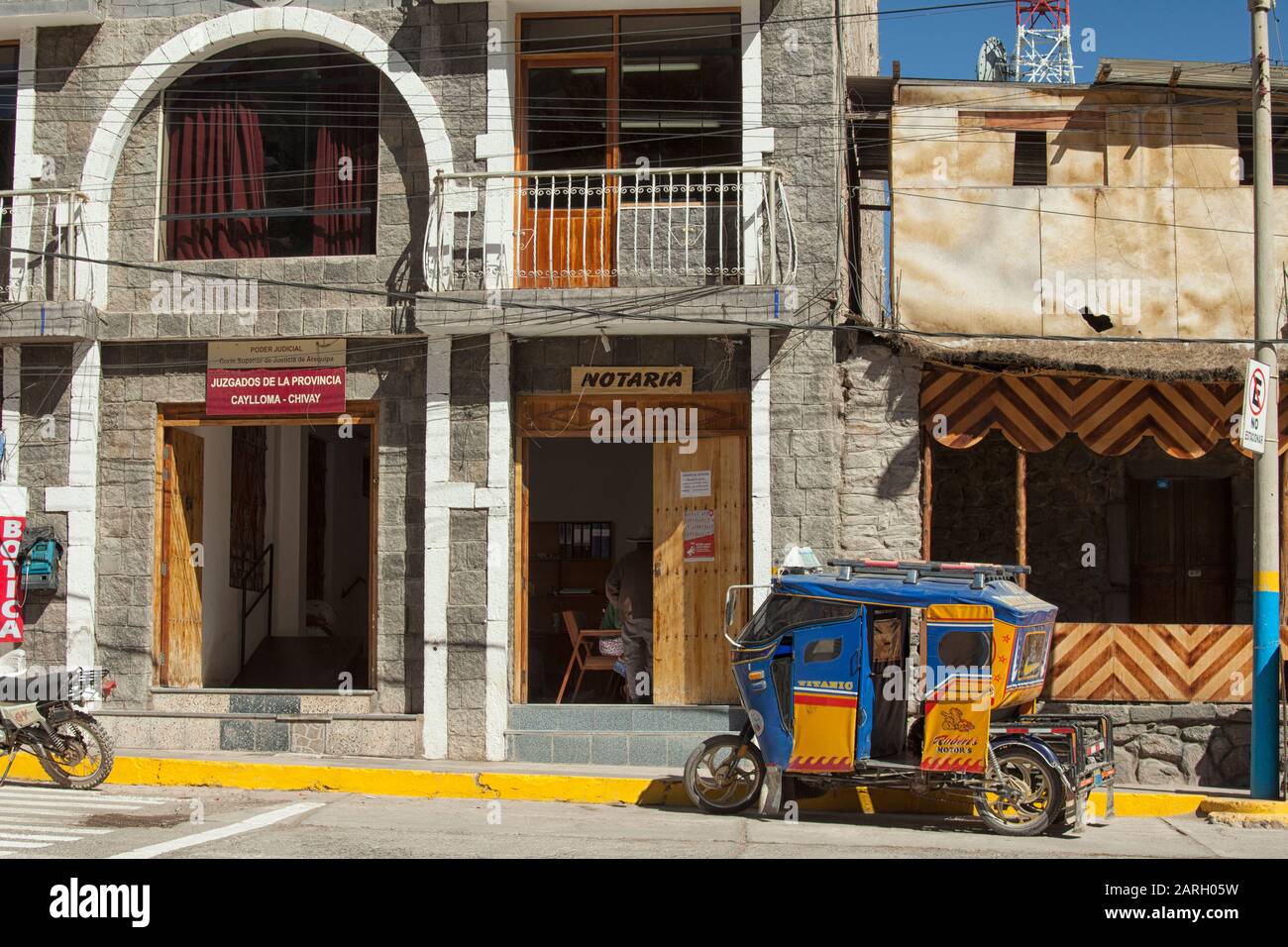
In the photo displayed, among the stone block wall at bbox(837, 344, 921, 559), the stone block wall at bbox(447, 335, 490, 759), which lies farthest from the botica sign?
the stone block wall at bbox(837, 344, 921, 559)

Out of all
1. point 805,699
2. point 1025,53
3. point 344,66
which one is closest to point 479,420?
point 344,66

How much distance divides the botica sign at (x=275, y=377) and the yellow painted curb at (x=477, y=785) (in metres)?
3.92

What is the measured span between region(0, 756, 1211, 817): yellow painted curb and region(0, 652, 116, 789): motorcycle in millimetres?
505

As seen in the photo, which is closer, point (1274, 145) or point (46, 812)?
point (46, 812)

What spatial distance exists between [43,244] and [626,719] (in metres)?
7.84

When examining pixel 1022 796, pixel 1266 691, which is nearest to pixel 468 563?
pixel 1022 796

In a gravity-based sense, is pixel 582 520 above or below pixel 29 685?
above

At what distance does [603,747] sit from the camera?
14000mm

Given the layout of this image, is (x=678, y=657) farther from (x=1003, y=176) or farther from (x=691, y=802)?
(x=1003, y=176)

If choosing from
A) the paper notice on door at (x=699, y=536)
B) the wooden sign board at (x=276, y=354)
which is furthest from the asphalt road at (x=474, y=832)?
the wooden sign board at (x=276, y=354)

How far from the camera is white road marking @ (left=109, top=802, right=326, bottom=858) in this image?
8.85 meters

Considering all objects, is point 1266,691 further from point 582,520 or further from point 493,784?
point 582,520

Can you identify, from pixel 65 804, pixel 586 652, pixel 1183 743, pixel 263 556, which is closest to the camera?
pixel 65 804

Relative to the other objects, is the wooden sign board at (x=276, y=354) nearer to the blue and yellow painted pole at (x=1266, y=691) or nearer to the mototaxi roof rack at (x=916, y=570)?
the mototaxi roof rack at (x=916, y=570)
